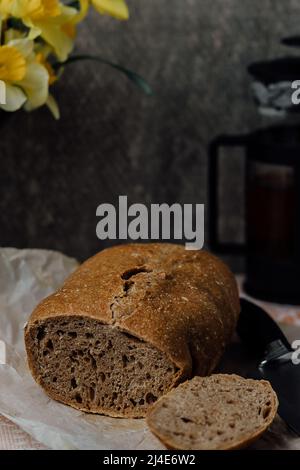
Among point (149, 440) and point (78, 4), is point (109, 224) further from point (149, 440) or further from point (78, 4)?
point (149, 440)

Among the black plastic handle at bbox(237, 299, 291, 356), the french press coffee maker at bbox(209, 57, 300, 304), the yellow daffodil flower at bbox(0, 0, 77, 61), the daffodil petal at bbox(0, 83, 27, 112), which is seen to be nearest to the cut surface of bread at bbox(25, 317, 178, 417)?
the black plastic handle at bbox(237, 299, 291, 356)

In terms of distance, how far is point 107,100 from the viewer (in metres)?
2.08

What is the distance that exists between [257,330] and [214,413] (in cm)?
36

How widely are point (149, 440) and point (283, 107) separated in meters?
0.85

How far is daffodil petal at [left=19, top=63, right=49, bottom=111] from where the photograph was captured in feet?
5.35

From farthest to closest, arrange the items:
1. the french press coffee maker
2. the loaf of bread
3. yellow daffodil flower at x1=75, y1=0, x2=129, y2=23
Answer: the french press coffee maker, yellow daffodil flower at x1=75, y1=0, x2=129, y2=23, the loaf of bread

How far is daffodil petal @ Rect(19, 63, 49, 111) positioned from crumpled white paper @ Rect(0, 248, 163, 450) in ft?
0.98

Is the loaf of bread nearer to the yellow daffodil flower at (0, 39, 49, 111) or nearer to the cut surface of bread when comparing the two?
the cut surface of bread

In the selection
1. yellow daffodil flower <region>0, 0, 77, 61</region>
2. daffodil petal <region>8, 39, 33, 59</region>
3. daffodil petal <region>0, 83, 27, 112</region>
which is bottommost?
daffodil petal <region>0, 83, 27, 112</region>

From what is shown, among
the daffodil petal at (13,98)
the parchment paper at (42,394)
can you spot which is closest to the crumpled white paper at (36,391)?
the parchment paper at (42,394)

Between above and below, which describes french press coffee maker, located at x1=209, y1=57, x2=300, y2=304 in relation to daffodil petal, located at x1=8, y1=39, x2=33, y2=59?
below

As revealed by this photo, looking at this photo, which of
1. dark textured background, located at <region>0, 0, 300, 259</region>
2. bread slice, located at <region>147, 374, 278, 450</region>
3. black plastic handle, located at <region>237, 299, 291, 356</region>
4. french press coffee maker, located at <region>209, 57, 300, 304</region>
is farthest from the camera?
dark textured background, located at <region>0, 0, 300, 259</region>

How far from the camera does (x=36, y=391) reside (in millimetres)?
1433

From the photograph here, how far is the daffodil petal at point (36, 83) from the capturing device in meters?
1.63
